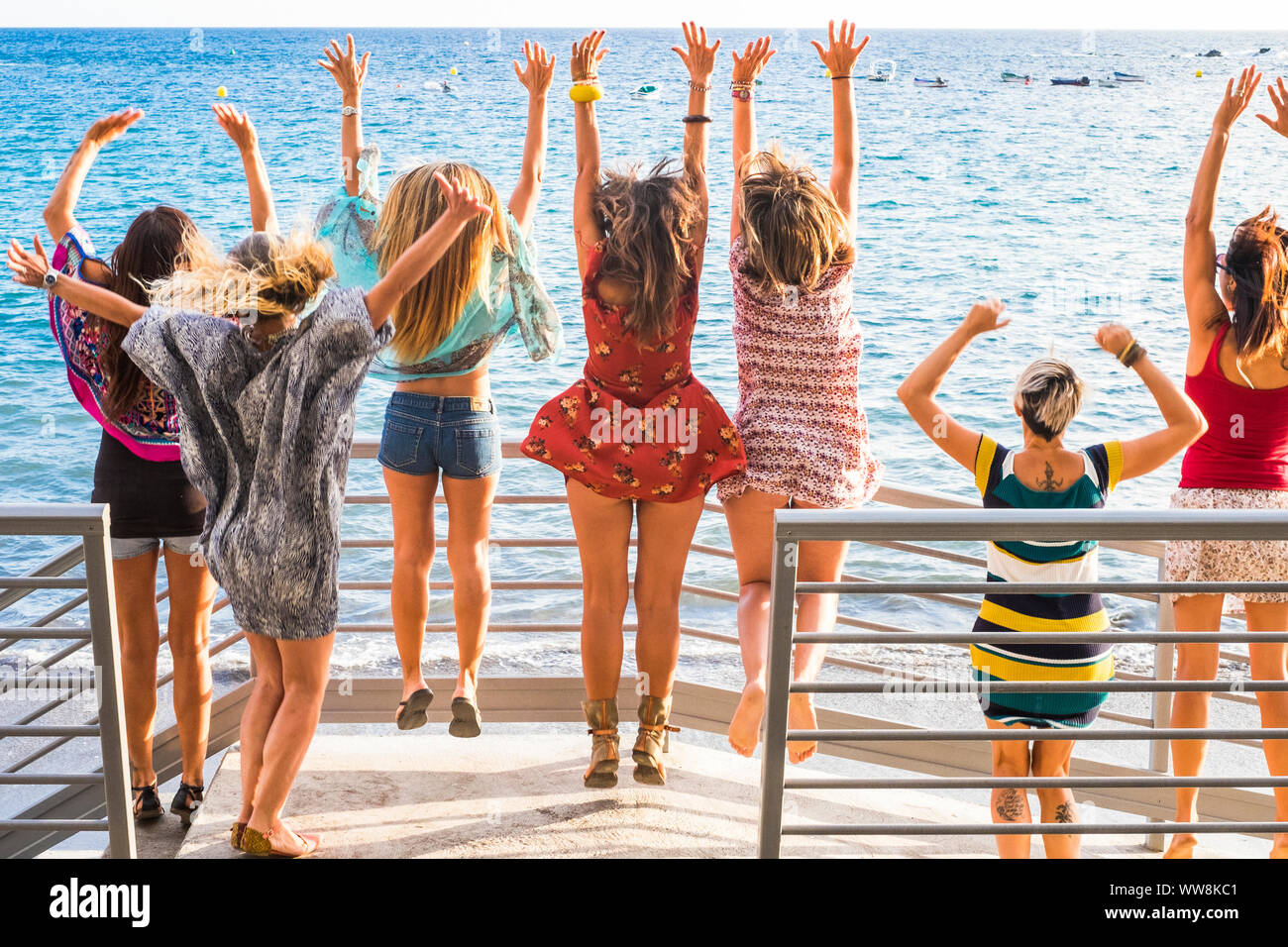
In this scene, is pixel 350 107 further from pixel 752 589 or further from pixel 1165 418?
pixel 1165 418

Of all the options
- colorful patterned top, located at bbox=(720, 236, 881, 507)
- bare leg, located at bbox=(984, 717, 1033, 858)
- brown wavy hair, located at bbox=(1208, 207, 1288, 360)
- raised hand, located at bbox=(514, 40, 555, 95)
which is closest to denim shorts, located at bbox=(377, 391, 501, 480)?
colorful patterned top, located at bbox=(720, 236, 881, 507)

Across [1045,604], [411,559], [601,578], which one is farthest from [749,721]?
[411,559]

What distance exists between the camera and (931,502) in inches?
140

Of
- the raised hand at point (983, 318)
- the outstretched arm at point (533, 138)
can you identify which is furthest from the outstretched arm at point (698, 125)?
the raised hand at point (983, 318)

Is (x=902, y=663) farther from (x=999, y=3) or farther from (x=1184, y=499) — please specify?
(x=999, y=3)

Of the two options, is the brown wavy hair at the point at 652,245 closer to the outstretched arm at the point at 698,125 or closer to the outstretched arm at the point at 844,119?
the outstretched arm at the point at 698,125

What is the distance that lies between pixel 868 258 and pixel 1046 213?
262 inches

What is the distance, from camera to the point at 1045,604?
2.63 meters

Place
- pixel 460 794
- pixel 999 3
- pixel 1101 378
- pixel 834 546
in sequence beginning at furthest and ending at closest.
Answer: pixel 999 3
pixel 1101 378
pixel 460 794
pixel 834 546

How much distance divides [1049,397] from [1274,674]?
3.48 ft

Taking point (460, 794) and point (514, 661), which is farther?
point (514, 661)

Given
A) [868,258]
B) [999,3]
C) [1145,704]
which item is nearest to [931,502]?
[1145,704]
